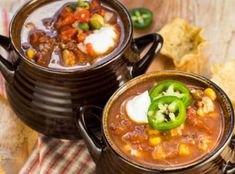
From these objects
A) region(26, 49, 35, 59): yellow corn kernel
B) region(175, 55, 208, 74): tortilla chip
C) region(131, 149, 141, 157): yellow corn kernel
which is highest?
region(26, 49, 35, 59): yellow corn kernel

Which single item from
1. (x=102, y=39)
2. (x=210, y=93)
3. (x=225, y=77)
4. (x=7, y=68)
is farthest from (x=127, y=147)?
(x=225, y=77)

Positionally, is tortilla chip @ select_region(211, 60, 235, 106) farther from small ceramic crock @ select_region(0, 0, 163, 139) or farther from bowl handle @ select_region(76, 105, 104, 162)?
bowl handle @ select_region(76, 105, 104, 162)

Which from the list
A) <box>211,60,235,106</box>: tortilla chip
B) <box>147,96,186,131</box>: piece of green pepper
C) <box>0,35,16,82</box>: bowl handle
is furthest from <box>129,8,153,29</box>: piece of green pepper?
<box>147,96,186,131</box>: piece of green pepper

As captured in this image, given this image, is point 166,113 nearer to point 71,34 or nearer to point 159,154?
point 159,154

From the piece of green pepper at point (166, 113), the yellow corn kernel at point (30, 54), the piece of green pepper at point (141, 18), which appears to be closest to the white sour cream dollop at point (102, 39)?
the yellow corn kernel at point (30, 54)

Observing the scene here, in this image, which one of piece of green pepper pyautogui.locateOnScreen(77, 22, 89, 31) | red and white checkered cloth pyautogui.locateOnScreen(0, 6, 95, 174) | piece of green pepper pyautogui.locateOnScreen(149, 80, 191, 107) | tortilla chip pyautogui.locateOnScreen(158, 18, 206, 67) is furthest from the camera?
tortilla chip pyautogui.locateOnScreen(158, 18, 206, 67)
